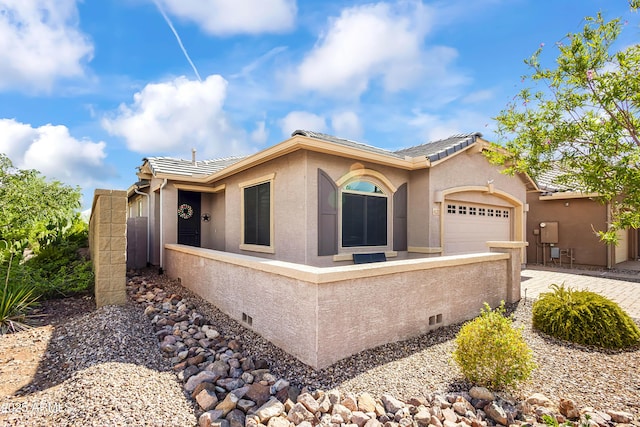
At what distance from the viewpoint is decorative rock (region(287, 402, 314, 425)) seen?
2.99m

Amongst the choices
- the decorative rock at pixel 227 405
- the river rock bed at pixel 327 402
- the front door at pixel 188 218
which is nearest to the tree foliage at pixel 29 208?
the front door at pixel 188 218

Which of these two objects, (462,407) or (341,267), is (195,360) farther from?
(462,407)

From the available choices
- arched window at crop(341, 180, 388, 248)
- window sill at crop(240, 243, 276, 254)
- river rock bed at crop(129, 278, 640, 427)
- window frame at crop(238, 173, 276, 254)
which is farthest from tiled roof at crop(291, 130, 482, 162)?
river rock bed at crop(129, 278, 640, 427)

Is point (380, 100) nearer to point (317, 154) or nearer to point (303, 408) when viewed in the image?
point (317, 154)

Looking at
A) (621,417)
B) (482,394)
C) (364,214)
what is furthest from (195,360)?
(364,214)

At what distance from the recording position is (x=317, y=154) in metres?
7.35

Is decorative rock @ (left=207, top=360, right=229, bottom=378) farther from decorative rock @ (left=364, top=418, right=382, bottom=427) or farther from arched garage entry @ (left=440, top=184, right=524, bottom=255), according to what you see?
arched garage entry @ (left=440, top=184, right=524, bottom=255)

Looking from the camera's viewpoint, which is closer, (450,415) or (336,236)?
(450,415)

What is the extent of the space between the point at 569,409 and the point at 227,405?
3543 mm

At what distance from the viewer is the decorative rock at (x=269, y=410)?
301 centimetres

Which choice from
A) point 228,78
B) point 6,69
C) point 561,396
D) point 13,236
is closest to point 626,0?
point 561,396

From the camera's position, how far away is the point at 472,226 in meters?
10.7

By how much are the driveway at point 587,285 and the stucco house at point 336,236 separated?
6.00 ft

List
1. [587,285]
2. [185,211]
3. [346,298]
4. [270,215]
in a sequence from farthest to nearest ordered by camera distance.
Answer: [185,211] < [587,285] < [270,215] < [346,298]
